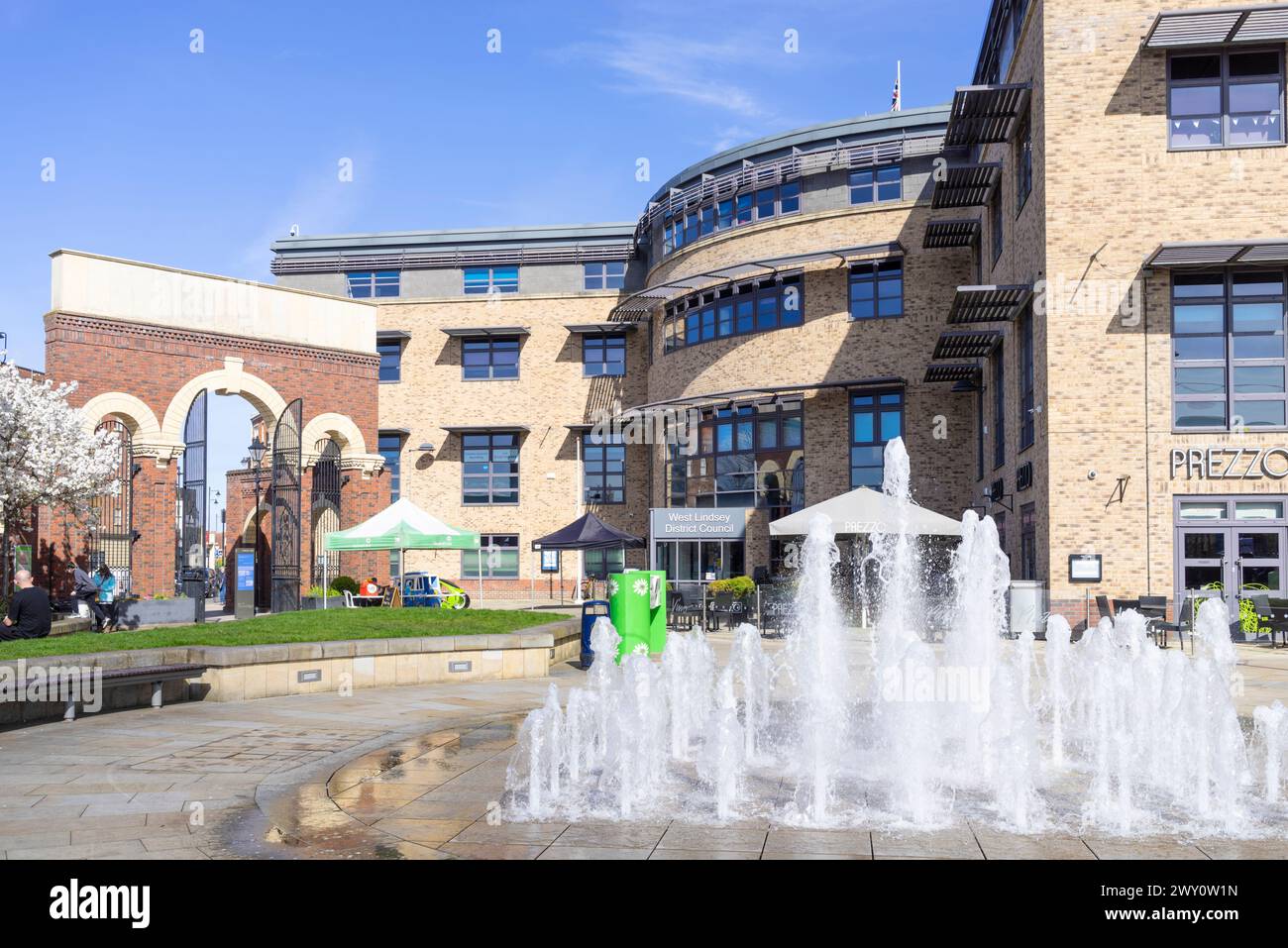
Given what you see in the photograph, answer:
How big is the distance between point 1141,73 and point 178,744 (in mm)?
18572

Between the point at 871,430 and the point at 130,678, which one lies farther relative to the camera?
the point at 871,430

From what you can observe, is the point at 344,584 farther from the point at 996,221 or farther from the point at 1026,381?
the point at 996,221

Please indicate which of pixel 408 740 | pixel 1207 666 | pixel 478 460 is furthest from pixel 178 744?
pixel 478 460

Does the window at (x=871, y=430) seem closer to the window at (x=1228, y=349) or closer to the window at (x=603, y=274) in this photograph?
the window at (x=1228, y=349)

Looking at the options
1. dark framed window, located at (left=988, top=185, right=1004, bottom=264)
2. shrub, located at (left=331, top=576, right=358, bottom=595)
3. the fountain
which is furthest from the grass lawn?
dark framed window, located at (left=988, top=185, right=1004, bottom=264)

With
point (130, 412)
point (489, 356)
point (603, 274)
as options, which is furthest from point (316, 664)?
point (603, 274)

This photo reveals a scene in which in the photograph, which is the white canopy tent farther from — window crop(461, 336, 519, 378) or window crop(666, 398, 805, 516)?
window crop(461, 336, 519, 378)

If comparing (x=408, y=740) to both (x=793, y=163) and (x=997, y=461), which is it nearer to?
(x=997, y=461)

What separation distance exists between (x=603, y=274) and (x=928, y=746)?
1418 inches

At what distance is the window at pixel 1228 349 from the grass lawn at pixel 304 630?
1164 cm

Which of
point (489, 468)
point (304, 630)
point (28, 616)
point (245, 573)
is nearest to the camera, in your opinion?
point (28, 616)

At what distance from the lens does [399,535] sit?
21578 mm

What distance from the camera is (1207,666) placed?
8.28m
